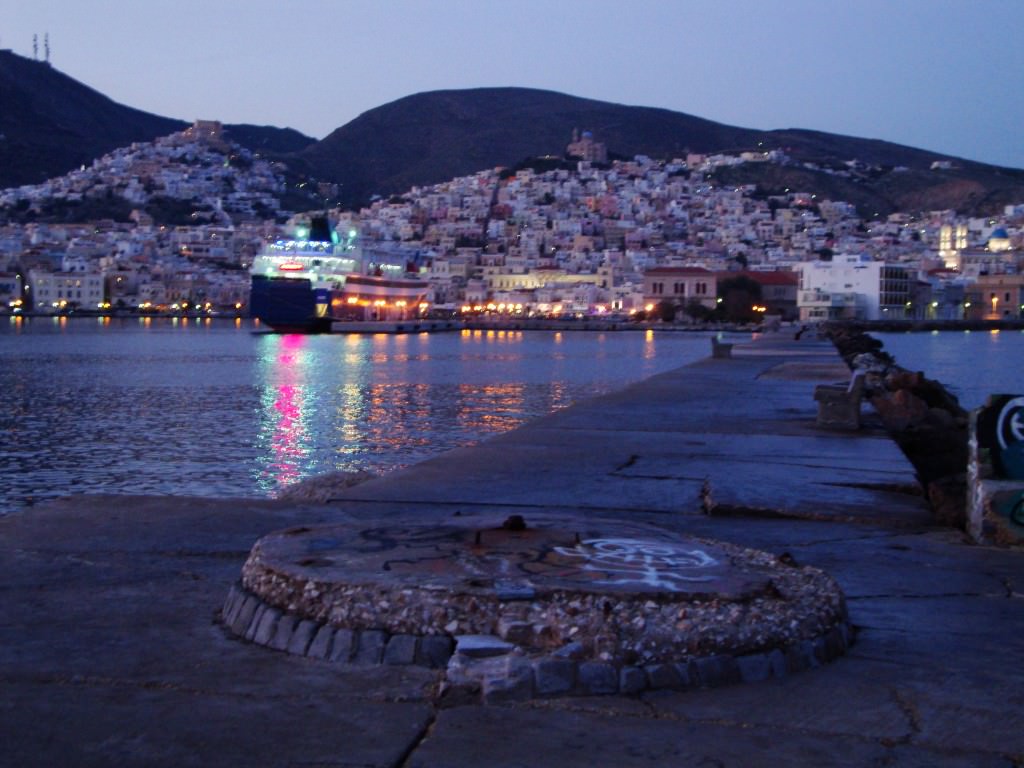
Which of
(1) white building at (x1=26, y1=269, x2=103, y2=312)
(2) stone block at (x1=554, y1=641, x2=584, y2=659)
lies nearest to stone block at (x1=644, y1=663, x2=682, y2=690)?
(2) stone block at (x1=554, y1=641, x2=584, y2=659)

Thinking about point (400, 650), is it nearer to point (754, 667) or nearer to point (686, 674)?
point (686, 674)

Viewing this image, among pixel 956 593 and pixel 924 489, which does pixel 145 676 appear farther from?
pixel 924 489

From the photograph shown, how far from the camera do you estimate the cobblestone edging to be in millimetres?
3375

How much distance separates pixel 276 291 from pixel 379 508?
76666 millimetres

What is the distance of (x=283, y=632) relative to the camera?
381cm

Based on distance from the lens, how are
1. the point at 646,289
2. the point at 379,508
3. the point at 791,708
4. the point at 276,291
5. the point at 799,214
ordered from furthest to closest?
the point at 799,214, the point at 646,289, the point at 276,291, the point at 379,508, the point at 791,708

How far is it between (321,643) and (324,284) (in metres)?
86.0

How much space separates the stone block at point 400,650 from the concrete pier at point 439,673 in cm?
1

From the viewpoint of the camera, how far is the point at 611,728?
3145mm

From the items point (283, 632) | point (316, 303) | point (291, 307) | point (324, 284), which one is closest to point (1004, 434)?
point (283, 632)

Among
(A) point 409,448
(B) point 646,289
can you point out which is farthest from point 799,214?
(A) point 409,448

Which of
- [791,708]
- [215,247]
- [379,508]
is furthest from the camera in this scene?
[215,247]

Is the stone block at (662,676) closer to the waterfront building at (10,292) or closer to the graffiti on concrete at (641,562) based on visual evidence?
the graffiti on concrete at (641,562)

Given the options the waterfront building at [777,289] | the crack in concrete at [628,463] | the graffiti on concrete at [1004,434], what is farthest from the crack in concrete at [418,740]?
the waterfront building at [777,289]
